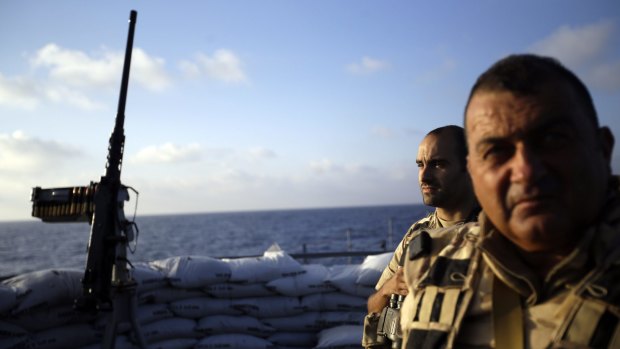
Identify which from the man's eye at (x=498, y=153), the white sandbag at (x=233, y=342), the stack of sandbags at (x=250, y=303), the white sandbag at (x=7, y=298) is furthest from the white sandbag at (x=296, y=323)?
the man's eye at (x=498, y=153)

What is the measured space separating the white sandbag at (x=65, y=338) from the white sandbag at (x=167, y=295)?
58 cm

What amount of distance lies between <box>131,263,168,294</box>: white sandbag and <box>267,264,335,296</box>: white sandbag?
1.25m

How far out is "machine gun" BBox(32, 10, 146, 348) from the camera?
4.09 m

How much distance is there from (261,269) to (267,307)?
0.47 metres

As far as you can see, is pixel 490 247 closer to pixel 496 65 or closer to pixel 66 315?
pixel 496 65

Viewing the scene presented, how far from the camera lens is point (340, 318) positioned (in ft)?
18.1

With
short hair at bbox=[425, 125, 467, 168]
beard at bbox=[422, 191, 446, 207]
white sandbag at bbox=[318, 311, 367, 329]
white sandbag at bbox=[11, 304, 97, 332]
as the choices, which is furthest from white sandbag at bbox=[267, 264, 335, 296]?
short hair at bbox=[425, 125, 467, 168]

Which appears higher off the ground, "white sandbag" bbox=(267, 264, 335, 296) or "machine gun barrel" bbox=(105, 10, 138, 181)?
"machine gun barrel" bbox=(105, 10, 138, 181)

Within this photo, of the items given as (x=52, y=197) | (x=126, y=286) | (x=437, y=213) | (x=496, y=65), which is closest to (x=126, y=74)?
(x=52, y=197)

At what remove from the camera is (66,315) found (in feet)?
15.0

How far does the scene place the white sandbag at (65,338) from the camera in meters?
4.38

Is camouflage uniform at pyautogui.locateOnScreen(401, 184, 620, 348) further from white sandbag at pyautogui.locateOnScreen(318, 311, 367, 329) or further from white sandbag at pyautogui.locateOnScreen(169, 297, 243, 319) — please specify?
white sandbag at pyautogui.locateOnScreen(169, 297, 243, 319)

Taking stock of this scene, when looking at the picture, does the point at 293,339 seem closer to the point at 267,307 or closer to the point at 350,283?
the point at 267,307

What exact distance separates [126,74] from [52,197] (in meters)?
1.43
